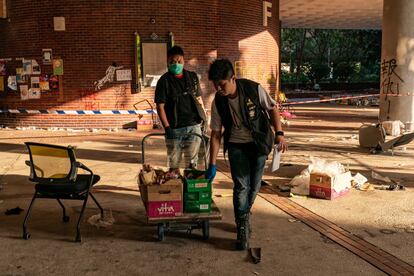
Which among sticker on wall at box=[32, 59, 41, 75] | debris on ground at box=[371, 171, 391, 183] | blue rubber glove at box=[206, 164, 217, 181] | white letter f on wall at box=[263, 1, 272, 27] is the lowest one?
debris on ground at box=[371, 171, 391, 183]

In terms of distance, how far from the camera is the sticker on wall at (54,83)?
14.2 meters

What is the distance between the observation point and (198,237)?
5.08 meters

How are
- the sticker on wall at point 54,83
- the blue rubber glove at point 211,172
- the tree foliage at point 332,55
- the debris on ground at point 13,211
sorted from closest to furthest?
the blue rubber glove at point 211,172, the debris on ground at point 13,211, the sticker on wall at point 54,83, the tree foliage at point 332,55

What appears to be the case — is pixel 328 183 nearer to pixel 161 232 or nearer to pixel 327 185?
pixel 327 185

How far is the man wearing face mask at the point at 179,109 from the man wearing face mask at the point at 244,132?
1053 millimetres

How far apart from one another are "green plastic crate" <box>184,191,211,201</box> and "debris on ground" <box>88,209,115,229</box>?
1.13 m

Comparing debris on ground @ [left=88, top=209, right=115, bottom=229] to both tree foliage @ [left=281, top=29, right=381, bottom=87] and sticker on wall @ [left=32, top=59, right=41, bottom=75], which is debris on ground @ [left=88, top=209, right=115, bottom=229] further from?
tree foliage @ [left=281, top=29, right=381, bottom=87]

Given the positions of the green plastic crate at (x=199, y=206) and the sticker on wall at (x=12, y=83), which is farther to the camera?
the sticker on wall at (x=12, y=83)

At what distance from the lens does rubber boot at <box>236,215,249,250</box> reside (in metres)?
4.67

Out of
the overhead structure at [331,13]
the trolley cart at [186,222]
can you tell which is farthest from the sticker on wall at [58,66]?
the overhead structure at [331,13]

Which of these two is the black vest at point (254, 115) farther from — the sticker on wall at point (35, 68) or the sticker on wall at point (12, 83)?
the sticker on wall at point (12, 83)

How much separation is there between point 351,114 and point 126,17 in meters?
9.92

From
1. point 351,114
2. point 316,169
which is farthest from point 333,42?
point 316,169

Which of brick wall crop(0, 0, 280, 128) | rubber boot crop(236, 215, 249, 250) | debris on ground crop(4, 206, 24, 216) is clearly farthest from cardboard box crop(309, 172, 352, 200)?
brick wall crop(0, 0, 280, 128)
